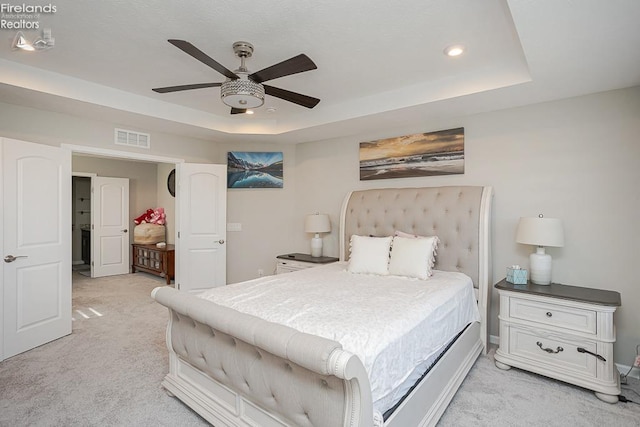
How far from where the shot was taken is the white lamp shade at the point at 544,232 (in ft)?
8.84

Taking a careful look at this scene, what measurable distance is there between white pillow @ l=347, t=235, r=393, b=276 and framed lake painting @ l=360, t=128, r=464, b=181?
3.31 ft

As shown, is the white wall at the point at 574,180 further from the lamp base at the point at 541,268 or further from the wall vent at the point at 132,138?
the wall vent at the point at 132,138

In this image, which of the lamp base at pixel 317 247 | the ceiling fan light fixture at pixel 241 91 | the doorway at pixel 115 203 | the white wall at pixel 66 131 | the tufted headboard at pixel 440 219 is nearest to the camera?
the ceiling fan light fixture at pixel 241 91

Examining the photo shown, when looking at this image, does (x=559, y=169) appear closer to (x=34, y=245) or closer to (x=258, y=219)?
(x=258, y=219)

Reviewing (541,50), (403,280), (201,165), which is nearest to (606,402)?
(403,280)

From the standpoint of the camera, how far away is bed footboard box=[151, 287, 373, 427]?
1.32 meters

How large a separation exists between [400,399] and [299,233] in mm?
3473

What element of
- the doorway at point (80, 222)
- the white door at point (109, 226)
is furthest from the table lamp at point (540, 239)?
the doorway at point (80, 222)

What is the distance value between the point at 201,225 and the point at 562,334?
4312mm

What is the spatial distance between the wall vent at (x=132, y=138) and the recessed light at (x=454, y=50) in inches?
145

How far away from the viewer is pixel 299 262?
13.9 feet

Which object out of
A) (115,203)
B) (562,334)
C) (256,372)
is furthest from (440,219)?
(115,203)

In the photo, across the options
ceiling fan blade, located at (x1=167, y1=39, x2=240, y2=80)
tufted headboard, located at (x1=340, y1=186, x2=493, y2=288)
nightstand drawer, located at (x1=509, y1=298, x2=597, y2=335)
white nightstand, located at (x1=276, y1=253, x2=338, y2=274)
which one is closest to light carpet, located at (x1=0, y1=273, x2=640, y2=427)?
nightstand drawer, located at (x1=509, y1=298, x2=597, y2=335)

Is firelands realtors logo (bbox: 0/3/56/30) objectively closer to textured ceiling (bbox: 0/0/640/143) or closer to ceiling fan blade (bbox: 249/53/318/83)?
textured ceiling (bbox: 0/0/640/143)
